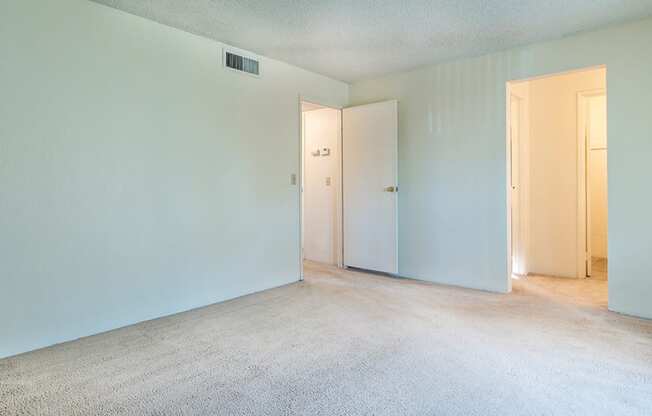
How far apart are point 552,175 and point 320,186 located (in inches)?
115

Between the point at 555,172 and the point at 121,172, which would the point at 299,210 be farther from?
the point at 555,172

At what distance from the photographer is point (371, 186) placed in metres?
4.66

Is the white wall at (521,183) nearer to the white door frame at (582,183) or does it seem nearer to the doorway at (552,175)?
the doorway at (552,175)

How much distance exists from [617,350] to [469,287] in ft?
5.36

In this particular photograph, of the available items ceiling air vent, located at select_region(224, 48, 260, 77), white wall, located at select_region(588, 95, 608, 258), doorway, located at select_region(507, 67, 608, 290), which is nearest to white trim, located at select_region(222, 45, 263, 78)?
ceiling air vent, located at select_region(224, 48, 260, 77)

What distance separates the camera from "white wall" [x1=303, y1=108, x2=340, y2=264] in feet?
17.2

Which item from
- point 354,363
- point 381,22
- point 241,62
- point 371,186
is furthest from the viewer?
point 371,186

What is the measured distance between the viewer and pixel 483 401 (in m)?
1.84

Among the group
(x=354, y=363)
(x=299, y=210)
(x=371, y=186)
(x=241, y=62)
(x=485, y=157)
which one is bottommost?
(x=354, y=363)

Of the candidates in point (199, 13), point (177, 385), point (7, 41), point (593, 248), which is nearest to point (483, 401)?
point (177, 385)

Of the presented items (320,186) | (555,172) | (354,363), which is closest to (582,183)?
(555,172)

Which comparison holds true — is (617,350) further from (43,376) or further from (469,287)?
(43,376)

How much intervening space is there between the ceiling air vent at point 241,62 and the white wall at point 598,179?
184 inches

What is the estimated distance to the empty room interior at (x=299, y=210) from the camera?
7.00 feet
